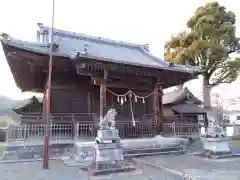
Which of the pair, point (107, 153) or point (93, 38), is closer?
point (107, 153)

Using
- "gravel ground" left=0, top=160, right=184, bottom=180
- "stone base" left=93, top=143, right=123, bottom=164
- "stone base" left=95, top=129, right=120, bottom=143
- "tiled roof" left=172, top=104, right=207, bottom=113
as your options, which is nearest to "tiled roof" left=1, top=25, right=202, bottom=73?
"stone base" left=95, top=129, right=120, bottom=143

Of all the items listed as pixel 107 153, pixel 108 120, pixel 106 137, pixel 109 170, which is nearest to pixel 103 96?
pixel 108 120

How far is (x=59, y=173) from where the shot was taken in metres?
7.73

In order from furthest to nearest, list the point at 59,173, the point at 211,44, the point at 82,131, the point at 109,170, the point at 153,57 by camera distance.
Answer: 1. the point at 211,44
2. the point at 153,57
3. the point at 82,131
4. the point at 59,173
5. the point at 109,170

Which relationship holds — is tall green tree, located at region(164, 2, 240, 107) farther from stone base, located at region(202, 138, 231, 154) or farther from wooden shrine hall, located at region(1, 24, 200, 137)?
stone base, located at region(202, 138, 231, 154)

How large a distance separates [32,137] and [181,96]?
1594 cm

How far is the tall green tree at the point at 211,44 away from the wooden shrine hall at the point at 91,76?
5.13 metres

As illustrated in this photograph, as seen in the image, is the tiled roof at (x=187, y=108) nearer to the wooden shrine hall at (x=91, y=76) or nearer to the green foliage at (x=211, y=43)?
the green foliage at (x=211, y=43)

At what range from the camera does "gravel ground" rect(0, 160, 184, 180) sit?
712cm

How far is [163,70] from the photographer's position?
1258 cm

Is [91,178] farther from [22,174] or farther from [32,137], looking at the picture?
[32,137]

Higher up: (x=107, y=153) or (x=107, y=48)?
(x=107, y=48)

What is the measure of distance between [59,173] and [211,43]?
1581cm

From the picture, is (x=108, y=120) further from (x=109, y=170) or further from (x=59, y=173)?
(x=59, y=173)
